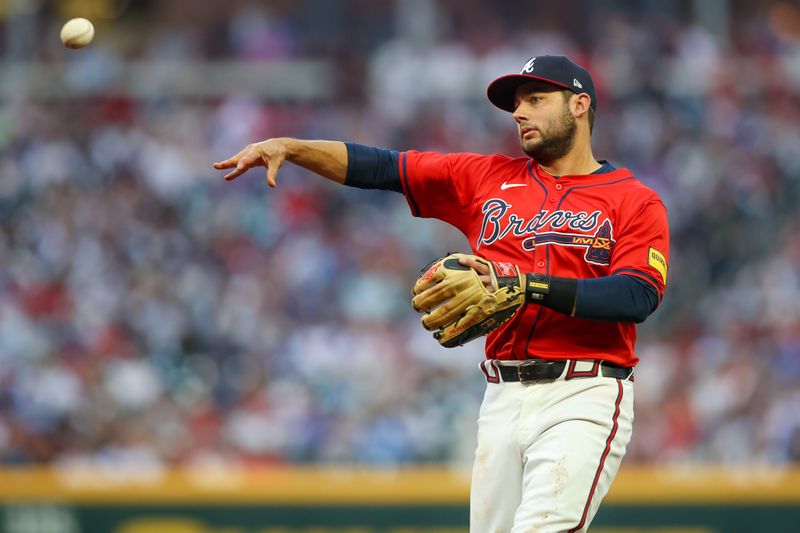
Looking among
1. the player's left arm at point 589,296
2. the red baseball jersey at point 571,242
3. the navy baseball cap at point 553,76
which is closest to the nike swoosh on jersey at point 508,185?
the red baseball jersey at point 571,242

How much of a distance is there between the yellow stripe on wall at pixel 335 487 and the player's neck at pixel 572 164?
13.7 ft

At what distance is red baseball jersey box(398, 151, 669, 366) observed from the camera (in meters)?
4.70

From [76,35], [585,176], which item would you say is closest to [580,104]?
[585,176]

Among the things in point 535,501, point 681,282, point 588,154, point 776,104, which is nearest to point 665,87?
point 776,104

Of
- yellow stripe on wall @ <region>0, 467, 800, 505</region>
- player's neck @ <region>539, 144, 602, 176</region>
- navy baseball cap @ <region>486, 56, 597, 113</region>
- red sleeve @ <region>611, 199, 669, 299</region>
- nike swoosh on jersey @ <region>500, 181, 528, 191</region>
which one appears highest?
navy baseball cap @ <region>486, 56, 597, 113</region>

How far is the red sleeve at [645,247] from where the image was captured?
15.1ft

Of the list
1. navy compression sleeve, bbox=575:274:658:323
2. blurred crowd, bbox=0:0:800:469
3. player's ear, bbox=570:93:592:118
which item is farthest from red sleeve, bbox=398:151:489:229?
blurred crowd, bbox=0:0:800:469

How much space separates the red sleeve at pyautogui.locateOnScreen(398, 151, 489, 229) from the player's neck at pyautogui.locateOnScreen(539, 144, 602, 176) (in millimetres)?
274

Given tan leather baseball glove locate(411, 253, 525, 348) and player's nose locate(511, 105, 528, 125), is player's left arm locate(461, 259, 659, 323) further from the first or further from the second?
player's nose locate(511, 105, 528, 125)

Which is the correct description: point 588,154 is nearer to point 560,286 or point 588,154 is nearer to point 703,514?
point 560,286

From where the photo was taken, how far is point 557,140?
488cm

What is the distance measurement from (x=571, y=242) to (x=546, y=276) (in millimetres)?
285

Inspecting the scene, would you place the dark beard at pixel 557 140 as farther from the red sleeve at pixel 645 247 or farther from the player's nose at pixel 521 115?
the red sleeve at pixel 645 247

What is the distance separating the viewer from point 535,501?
14.6ft
